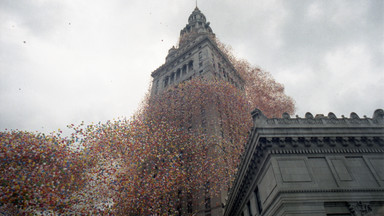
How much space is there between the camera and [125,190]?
23.6 metres

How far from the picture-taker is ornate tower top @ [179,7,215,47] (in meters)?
64.1

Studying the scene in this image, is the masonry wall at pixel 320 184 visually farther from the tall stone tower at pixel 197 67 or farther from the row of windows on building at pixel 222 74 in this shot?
the row of windows on building at pixel 222 74

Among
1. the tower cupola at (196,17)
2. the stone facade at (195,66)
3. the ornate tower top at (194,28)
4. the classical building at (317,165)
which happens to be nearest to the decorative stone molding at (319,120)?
the classical building at (317,165)

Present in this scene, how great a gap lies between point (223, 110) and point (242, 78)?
77.3ft

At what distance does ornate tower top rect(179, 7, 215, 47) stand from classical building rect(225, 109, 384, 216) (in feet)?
169

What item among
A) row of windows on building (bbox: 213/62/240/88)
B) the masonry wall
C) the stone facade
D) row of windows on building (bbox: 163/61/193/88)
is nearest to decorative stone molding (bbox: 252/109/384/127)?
the masonry wall

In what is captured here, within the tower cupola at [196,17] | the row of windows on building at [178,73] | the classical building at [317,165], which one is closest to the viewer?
the classical building at [317,165]

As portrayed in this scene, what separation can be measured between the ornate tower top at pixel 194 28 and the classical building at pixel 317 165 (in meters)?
51.6

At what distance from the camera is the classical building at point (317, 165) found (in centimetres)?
1155

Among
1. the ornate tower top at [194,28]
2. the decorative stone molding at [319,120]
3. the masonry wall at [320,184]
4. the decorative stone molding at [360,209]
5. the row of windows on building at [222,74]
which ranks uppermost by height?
the ornate tower top at [194,28]

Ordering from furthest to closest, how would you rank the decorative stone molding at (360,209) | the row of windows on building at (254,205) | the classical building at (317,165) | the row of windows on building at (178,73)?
the row of windows on building at (178,73)
the row of windows on building at (254,205)
the classical building at (317,165)
the decorative stone molding at (360,209)

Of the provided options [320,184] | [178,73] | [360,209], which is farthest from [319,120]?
[178,73]

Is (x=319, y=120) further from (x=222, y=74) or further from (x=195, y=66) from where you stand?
Answer: (x=195, y=66)

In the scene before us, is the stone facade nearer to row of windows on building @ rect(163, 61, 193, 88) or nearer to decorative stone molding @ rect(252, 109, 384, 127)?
row of windows on building @ rect(163, 61, 193, 88)
